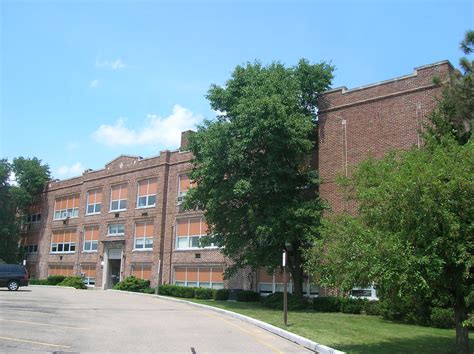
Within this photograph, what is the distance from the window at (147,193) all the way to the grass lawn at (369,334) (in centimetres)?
2486

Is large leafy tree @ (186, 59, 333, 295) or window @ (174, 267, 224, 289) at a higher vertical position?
large leafy tree @ (186, 59, 333, 295)

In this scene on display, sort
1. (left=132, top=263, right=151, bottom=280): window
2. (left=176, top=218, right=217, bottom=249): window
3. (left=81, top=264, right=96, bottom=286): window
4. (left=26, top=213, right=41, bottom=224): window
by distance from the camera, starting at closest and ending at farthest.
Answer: (left=176, top=218, right=217, bottom=249): window → (left=132, top=263, right=151, bottom=280): window → (left=81, top=264, right=96, bottom=286): window → (left=26, top=213, right=41, bottom=224): window

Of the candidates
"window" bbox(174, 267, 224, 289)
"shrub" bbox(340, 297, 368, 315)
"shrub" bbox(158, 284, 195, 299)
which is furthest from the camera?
"window" bbox(174, 267, 224, 289)

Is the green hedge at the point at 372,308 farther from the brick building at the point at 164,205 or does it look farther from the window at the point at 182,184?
the window at the point at 182,184

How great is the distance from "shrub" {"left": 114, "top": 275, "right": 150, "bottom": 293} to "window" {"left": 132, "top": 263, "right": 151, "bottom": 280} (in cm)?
183

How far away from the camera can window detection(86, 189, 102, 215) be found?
51375 mm

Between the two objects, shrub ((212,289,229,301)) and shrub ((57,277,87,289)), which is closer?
shrub ((212,289,229,301))

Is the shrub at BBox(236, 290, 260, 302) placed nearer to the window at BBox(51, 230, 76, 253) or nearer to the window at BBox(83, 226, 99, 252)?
the window at BBox(83, 226, 99, 252)

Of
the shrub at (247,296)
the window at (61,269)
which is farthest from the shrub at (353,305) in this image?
the window at (61,269)

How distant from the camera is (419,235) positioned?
11594mm

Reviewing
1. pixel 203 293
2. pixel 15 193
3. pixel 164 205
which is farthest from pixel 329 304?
pixel 15 193

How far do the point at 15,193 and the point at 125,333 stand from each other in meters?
49.4

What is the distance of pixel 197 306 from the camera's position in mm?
27500

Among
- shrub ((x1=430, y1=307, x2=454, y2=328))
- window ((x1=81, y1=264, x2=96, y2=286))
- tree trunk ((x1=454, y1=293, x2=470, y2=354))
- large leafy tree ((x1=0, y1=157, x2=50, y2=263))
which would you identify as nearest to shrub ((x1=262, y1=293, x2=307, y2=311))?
shrub ((x1=430, y1=307, x2=454, y2=328))
